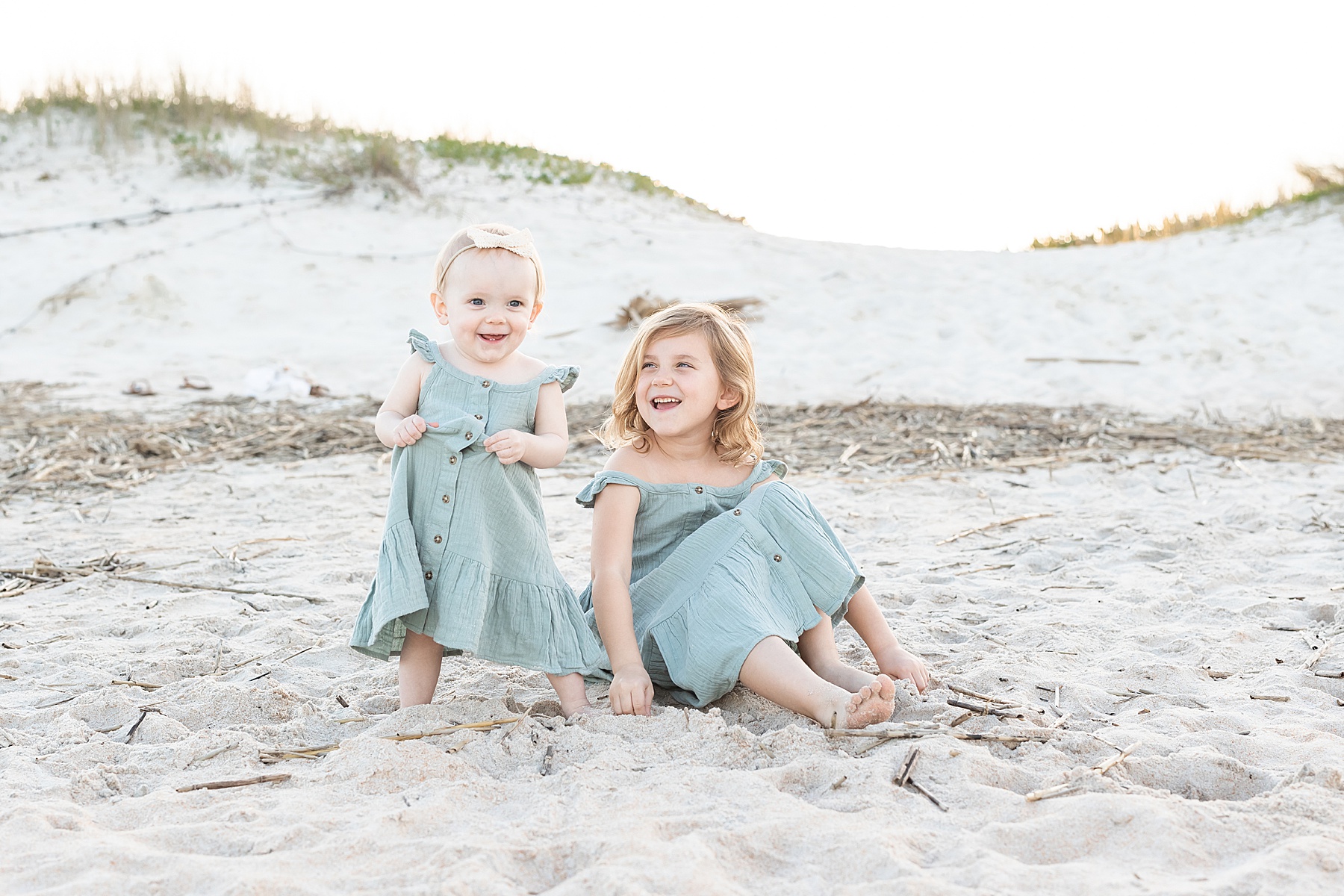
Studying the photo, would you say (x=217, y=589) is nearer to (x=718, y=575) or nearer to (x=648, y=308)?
(x=718, y=575)

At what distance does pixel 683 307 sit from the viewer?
9.72 feet

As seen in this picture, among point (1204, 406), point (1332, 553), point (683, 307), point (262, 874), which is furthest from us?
point (1204, 406)

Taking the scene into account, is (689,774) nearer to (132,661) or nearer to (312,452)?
(132,661)

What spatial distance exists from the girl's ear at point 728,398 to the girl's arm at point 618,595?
351mm

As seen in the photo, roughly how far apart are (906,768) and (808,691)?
36cm

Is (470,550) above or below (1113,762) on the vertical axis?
above

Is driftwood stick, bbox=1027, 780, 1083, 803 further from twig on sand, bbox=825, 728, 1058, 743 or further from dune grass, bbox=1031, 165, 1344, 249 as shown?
dune grass, bbox=1031, 165, 1344, 249

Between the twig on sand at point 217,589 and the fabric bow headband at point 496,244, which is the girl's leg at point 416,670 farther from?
the twig on sand at point 217,589

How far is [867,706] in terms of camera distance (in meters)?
2.40

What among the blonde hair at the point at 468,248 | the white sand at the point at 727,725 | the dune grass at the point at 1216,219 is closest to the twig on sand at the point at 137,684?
the white sand at the point at 727,725

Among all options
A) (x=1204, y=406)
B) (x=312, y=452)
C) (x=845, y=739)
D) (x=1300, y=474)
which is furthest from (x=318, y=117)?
(x=845, y=739)

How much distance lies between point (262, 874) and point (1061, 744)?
161 cm

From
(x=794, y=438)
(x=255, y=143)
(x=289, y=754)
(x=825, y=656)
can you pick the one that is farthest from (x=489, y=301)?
(x=255, y=143)

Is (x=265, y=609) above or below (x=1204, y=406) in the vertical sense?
below
